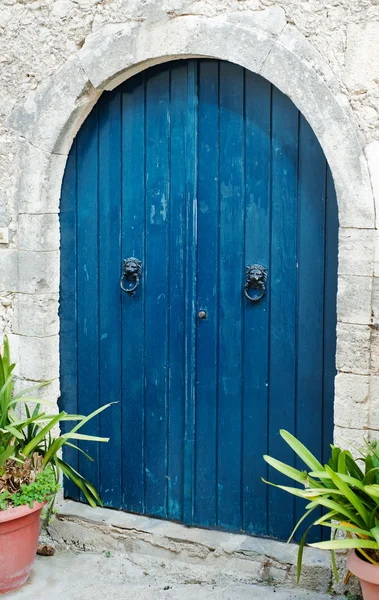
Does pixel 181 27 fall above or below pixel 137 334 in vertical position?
above

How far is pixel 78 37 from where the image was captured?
4.26 meters

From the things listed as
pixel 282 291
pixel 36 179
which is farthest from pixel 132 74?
pixel 282 291

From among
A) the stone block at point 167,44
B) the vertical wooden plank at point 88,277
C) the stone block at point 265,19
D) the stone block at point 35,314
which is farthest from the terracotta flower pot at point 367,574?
the stone block at point 265,19

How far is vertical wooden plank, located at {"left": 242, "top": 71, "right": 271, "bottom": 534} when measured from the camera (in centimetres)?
408

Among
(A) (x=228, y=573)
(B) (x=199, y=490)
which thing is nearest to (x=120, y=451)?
(B) (x=199, y=490)

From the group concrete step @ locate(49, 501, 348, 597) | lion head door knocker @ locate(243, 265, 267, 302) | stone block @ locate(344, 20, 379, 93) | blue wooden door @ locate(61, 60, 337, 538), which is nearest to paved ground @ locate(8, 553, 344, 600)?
concrete step @ locate(49, 501, 348, 597)

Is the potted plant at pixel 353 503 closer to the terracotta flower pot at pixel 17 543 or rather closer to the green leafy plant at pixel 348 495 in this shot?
the green leafy plant at pixel 348 495

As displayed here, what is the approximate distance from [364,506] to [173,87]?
210cm

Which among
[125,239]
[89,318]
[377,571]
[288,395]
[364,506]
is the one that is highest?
[125,239]

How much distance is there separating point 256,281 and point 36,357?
119 cm

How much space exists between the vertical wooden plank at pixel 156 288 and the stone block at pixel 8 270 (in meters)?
0.67

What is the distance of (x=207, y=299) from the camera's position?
4.29 m

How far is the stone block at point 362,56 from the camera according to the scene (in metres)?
3.67

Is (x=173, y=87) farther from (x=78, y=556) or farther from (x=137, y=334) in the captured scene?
(x=78, y=556)
